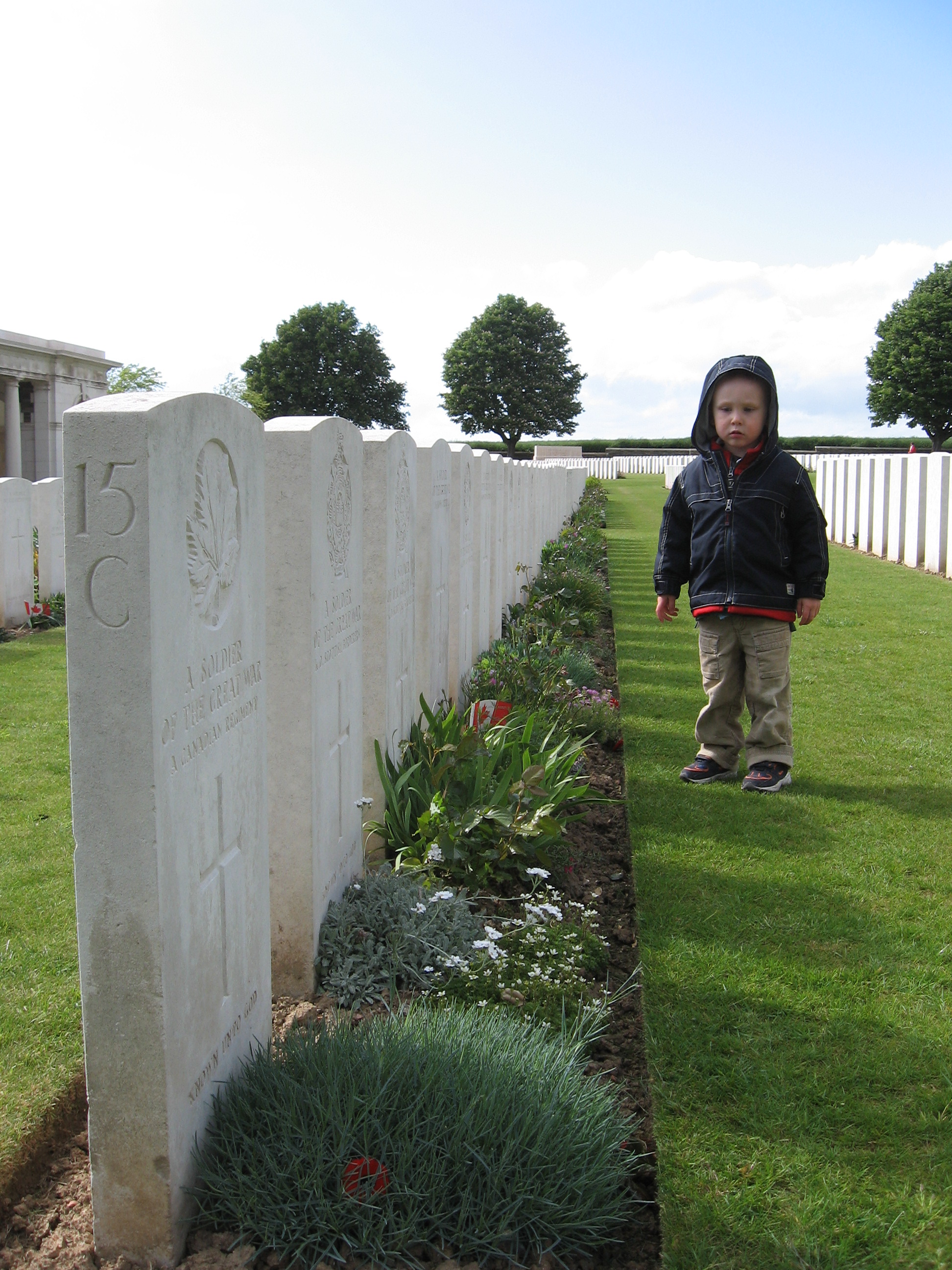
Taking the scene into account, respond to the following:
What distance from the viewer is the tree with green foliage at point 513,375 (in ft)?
205

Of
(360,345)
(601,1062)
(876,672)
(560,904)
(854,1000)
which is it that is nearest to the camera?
(601,1062)

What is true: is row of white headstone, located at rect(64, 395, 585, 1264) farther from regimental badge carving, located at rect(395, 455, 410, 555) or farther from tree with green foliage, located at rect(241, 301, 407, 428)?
tree with green foliage, located at rect(241, 301, 407, 428)

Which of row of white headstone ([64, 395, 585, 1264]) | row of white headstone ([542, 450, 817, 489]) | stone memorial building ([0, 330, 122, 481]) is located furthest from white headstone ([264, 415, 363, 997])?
row of white headstone ([542, 450, 817, 489])

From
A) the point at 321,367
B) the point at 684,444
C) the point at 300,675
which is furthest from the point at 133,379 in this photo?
the point at 300,675

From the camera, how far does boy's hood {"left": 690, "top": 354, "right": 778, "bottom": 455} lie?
484 cm

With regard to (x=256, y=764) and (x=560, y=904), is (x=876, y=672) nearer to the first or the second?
(x=560, y=904)

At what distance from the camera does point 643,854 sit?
4305mm

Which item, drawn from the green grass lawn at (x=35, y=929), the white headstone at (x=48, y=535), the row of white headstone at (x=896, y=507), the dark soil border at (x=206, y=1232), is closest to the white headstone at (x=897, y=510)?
the row of white headstone at (x=896, y=507)

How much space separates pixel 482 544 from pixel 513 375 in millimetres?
57254

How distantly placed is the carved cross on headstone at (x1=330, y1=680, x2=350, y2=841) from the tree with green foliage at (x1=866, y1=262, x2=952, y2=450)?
49931 mm

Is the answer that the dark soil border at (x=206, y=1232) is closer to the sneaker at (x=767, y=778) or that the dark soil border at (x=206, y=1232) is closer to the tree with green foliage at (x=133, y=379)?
the sneaker at (x=767, y=778)

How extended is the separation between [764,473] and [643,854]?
191 centimetres

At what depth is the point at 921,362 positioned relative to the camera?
48.5 metres

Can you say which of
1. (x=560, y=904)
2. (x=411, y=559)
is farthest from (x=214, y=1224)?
(x=411, y=559)
